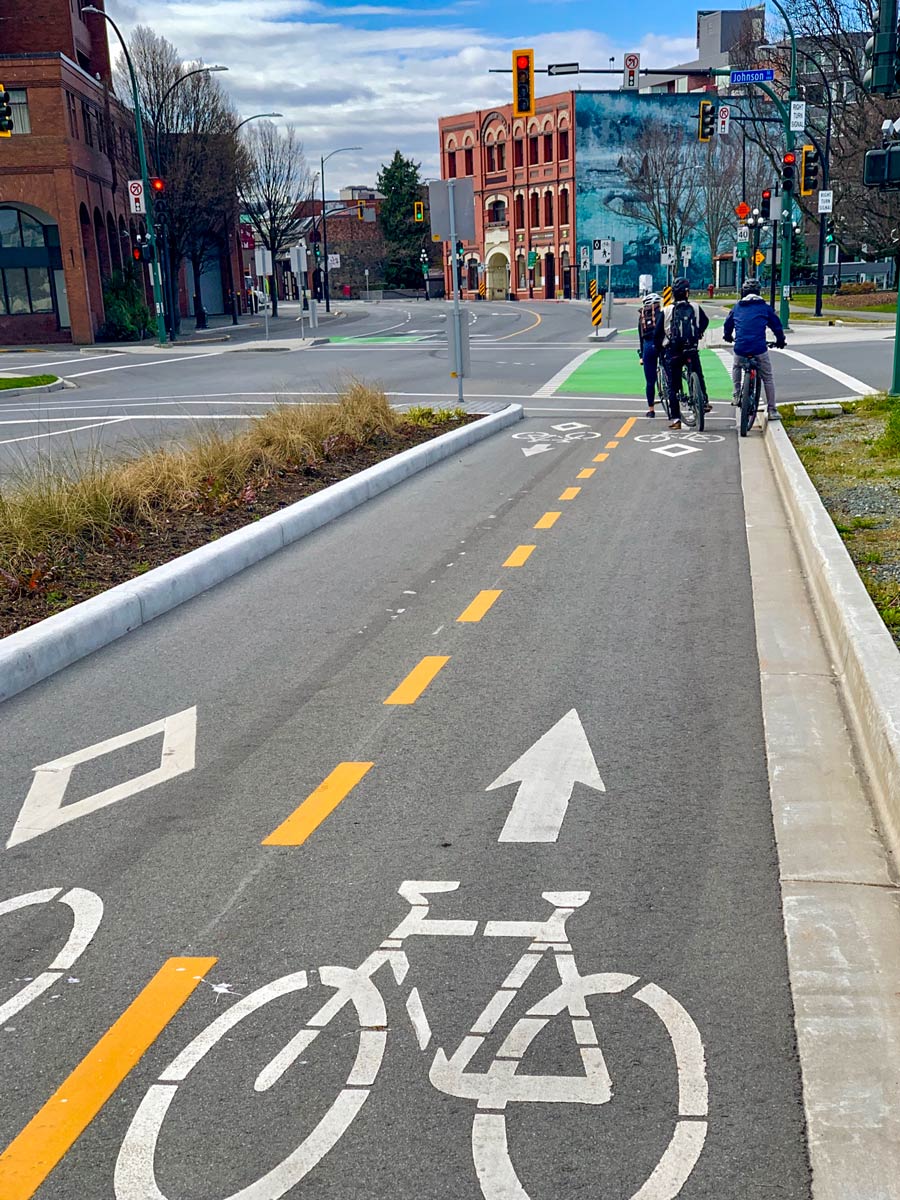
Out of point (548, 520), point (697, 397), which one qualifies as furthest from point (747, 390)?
point (548, 520)

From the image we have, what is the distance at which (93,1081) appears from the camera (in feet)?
10.8

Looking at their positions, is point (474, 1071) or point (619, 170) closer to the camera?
point (474, 1071)

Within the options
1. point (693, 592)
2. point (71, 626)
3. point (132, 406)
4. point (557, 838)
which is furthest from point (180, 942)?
point (132, 406)

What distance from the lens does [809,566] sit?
342 inches

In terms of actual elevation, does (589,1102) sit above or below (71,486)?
below

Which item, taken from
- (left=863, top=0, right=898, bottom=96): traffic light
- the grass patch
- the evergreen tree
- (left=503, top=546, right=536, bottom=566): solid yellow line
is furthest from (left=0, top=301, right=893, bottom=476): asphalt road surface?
the evergreen tree

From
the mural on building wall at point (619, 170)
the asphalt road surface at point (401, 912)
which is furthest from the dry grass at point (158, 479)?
the mural on building wall at point (619, 170)

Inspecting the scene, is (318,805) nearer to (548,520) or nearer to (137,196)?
(548,520)

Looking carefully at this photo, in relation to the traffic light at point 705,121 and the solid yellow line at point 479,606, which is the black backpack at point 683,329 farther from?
the traffic light at point 705,121

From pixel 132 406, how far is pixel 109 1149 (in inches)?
879

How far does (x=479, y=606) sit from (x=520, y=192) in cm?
9872

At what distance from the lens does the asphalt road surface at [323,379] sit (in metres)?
19.8

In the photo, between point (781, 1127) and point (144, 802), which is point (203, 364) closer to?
point (144, 802)

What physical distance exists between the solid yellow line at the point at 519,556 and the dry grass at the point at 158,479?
276 cm
